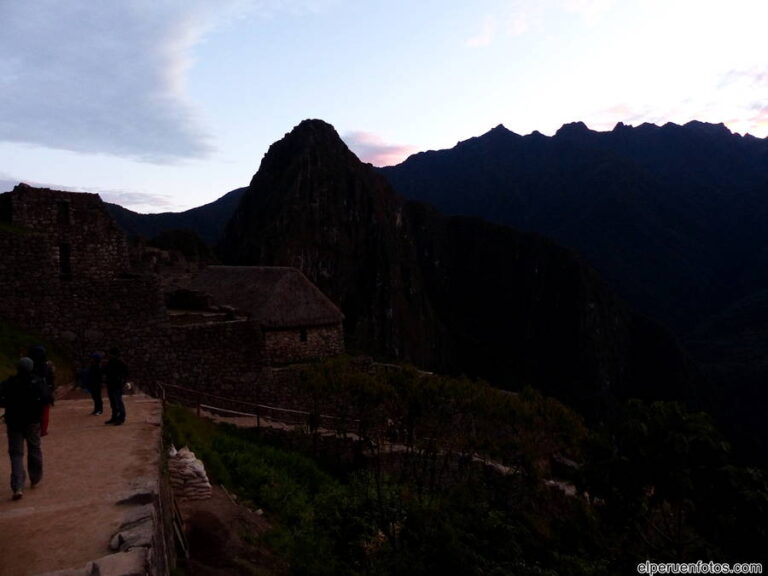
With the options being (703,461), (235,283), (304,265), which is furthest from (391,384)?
(304,265)

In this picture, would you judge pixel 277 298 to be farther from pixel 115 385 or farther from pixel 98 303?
pixel 115 385

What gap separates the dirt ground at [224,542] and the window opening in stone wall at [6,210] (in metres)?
8.83

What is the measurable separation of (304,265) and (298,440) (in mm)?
99064

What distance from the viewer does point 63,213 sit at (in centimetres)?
→ 1415

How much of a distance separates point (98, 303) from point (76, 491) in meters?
8.81

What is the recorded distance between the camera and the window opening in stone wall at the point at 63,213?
14.1m

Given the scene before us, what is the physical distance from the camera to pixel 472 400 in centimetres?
1334

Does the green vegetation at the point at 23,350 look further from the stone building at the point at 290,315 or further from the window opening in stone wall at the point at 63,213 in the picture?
the stone building at the point at 290,315

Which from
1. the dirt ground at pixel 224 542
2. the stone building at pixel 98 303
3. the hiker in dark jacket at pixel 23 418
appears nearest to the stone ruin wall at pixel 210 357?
the stone building at pixel 98 303

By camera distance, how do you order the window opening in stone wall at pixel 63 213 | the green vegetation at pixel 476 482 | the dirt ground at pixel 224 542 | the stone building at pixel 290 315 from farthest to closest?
the stone building at pixel 290 315 < the window opening in stone wall at pixel 63 213 < the dirt ground at pixel 224 542 < the green vegetation at pixel 476 482

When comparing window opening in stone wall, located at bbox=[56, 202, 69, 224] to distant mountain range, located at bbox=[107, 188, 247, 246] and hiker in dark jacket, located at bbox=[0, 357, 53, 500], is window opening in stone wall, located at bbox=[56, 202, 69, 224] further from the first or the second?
distant mountain range, located at bbox=[107, 188, 247, 246]

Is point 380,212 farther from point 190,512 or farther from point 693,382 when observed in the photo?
point 190,512

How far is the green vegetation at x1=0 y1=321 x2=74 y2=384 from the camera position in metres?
12.0

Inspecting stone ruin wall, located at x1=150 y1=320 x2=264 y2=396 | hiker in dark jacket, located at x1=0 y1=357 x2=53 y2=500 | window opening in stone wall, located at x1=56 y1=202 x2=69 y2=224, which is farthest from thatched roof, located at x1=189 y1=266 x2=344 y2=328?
hiker in dark jacket, located at x1=0 y1=357 x2=53 y2=500
